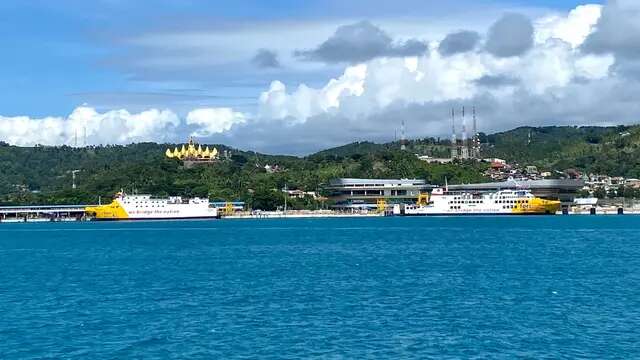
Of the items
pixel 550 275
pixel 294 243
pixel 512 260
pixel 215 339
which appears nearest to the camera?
pixel 215 339

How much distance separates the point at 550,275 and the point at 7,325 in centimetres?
3360

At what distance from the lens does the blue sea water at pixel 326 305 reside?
1400 inches

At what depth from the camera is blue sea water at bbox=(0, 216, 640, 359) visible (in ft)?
117

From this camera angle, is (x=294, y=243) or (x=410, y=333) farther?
(x=294, y=243)

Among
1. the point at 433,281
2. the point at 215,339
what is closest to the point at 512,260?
the point at 433,281

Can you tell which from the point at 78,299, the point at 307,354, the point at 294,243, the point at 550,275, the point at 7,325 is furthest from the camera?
the point at 294,243

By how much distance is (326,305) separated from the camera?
45.9 m

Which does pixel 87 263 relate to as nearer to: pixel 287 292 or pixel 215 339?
pixel 287 292

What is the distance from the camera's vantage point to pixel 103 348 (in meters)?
→ 35.8

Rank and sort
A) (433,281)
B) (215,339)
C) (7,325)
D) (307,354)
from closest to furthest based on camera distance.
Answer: (307,354)
(215,339)
(7,325)
(433,281)

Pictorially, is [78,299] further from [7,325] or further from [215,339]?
[215,339]

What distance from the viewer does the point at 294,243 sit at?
10338 centimetres

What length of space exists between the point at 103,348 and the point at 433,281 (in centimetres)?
2519

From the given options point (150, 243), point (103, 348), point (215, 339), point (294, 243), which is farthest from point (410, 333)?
point (150, 243)
